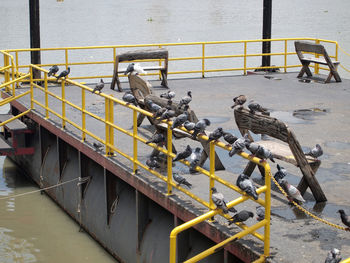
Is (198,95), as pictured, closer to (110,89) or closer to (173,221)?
(110,89)

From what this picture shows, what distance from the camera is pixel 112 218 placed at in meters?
11.8

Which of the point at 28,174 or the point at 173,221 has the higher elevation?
the point at 173,221

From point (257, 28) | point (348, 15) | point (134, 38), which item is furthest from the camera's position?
point (348, 15)

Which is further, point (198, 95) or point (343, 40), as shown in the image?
point (343, 40)

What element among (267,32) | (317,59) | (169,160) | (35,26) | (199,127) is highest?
(35,26)

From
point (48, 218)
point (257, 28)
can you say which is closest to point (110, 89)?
point (48, 218)

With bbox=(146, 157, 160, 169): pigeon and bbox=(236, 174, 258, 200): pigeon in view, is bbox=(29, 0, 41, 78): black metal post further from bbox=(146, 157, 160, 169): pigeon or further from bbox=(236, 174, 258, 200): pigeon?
bbox=(236, 174, 258, 200): pigeon

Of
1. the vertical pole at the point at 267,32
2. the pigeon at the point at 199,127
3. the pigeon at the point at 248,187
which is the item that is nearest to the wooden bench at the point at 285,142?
the pigeon at the point at 199,127

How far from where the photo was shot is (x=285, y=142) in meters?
9.44

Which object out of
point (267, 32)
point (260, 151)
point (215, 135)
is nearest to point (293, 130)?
point (215, 135)

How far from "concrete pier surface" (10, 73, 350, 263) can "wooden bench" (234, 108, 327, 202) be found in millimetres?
240

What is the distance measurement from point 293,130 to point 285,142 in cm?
374

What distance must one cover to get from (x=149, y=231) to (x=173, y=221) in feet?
2.16

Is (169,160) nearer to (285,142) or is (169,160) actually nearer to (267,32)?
(285,142)
